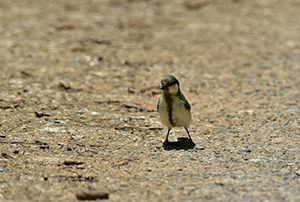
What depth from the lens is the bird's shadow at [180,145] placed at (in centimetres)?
619

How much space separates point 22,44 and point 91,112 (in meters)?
3.91

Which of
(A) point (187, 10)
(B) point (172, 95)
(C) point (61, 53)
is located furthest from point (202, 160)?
(A) point (187, 10)

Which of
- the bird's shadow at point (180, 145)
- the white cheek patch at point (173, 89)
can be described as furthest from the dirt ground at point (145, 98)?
the white cheek patch at point (173, 89)

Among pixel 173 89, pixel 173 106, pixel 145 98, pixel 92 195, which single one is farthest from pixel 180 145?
pixel 145 98

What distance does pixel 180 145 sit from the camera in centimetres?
632

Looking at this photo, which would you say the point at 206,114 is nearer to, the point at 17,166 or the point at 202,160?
the point at 202,160

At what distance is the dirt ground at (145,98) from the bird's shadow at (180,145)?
2.3 inches

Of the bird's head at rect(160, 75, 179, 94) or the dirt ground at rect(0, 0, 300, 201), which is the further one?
the bird's head at rect(160, 75, 179, 94)

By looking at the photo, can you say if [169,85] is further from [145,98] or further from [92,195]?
[145,98]

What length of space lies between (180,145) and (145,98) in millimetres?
2174

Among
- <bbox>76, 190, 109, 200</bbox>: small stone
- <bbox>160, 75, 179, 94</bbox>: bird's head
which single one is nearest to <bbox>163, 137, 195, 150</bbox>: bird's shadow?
<bbox>160, 75, 179, 94</bbox>: bird's head

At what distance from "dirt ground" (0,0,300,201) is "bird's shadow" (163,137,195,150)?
0.19 feet

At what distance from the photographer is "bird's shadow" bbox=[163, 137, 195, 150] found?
244 inches

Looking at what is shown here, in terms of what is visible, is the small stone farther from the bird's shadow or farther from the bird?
the bird
